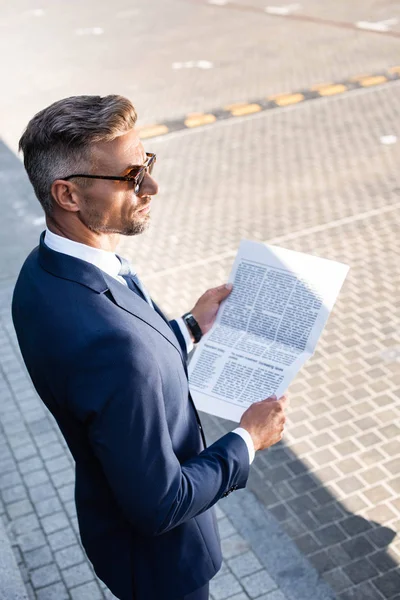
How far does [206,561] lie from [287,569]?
177 cm

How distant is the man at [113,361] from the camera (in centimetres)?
184

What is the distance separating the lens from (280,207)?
788cm

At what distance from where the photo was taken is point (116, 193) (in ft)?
6.53

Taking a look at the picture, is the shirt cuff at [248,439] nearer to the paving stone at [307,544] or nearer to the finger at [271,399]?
the finger at [271,399]

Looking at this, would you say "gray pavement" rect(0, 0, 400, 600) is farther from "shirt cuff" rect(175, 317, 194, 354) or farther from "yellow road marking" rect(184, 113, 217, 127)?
"shirt cuff" rect(175, 317, 194, 354)

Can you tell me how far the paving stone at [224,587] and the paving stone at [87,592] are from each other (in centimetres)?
56

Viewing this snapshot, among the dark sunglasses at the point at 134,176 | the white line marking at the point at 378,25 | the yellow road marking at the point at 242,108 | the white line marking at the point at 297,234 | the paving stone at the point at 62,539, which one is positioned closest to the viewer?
the dark sunglasses at the point at 134,176

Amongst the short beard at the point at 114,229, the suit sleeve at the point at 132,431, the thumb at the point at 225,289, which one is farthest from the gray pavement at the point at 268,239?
the short beard at the point at 114,229

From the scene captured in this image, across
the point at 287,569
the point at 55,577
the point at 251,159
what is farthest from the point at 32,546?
the point at 251,159

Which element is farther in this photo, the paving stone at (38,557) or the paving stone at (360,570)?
the paving stone at (38,557)

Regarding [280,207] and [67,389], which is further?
[280,207]

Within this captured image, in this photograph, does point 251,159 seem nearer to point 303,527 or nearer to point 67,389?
point 303,527

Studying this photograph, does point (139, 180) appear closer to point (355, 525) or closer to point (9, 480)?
point (355, 525)

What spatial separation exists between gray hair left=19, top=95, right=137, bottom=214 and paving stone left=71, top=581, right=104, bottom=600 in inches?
98.9
